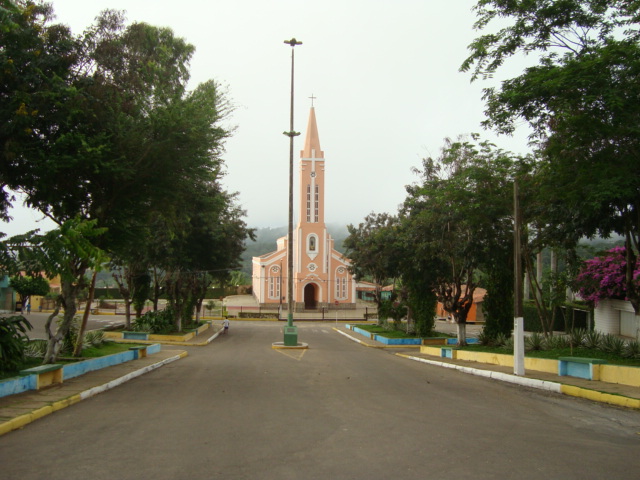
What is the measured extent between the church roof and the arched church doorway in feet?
49.4

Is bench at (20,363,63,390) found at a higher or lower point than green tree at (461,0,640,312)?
lower

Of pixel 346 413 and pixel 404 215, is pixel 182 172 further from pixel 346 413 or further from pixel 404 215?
pixel 404 215

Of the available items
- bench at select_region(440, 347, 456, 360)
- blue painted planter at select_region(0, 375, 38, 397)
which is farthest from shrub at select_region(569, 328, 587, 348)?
blue painted planter at select_region(0, 375, 38, 397)

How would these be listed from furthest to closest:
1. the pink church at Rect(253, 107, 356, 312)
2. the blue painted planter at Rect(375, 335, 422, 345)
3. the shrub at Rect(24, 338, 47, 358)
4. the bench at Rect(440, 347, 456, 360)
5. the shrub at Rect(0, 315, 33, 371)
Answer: the pink church at Rect(253, 107, 356, 312) < the blue painted planter at Rect(375, 335, 422, 345) < the bench at Rect(440, 347, 456, 360) < the shrub at Rect(24, 338, 47, 358) < the shrub at Rect(0, 315, 33, 371)

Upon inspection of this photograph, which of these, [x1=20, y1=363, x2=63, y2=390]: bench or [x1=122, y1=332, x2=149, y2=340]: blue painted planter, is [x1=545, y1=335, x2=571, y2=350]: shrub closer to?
[x1=20, y1=363, x2=63, y2=390]: bench

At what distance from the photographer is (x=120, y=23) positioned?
14.9m

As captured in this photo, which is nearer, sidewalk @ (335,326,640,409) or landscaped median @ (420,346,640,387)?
sidewalk @ (335,326,640,409)

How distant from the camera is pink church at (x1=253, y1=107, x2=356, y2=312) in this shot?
202 feet

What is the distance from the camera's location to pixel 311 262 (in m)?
63.3

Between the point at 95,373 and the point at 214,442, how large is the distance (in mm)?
8013

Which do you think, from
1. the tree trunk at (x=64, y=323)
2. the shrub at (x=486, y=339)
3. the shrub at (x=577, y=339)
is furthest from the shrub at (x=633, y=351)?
the tree trunk at (x=64, y=323)

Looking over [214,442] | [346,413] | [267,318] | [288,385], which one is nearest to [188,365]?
[288,385]

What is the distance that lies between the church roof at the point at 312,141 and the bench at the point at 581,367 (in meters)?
49.3

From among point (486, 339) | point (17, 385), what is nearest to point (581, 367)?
point (486, 339)
